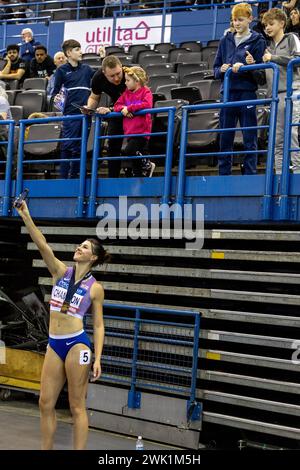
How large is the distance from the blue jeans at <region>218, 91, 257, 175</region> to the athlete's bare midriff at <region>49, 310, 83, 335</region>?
2.46 m

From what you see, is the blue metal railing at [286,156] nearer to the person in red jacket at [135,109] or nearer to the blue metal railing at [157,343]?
the blue metal railing at [157,343]

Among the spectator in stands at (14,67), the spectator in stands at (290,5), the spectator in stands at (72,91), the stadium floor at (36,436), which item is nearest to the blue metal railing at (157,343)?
the stadium floor at (36,436)

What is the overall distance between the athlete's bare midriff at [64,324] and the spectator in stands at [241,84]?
97.0 inches

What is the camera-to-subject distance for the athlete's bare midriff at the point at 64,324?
26.5ft

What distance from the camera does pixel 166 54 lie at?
1705cm

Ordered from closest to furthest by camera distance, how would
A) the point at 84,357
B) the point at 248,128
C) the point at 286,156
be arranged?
1. the point at 84,357
2. the point at 286,156
3. the point at 248,128

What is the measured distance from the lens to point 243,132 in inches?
372

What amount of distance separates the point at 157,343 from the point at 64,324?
2.25 meters

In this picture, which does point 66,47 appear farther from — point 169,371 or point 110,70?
point 169,371

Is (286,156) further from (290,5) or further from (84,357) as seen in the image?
(290,5)

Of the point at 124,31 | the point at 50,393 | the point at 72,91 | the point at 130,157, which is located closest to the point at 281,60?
the point at 130,157

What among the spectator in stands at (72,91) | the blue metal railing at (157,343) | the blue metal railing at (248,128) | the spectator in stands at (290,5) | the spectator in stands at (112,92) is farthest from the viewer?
the spectator in stands at (290,5)

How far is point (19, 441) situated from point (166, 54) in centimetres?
A: 955

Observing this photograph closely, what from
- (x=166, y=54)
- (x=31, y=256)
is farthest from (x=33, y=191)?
A: (x=166, y=54)
